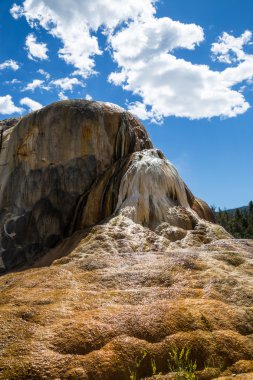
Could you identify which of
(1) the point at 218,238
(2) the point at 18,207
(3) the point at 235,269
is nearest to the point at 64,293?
(3) the point at 235,269

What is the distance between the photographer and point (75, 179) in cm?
1608

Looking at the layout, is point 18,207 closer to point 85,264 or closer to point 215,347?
point 85,264

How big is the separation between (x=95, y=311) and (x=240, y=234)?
52.1 meters

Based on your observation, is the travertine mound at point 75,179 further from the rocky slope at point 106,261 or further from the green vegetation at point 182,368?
the green vegetation at point 182,368

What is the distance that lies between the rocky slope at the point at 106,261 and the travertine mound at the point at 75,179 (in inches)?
1.8

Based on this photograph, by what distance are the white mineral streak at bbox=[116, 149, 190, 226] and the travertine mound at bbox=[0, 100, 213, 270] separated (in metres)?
0.03

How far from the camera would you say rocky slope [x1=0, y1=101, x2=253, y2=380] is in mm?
6332

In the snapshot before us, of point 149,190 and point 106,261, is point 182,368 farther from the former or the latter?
point 149,190

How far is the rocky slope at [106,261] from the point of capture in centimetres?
633

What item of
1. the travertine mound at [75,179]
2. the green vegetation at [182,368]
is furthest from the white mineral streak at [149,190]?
the green vegetation at [182,368]

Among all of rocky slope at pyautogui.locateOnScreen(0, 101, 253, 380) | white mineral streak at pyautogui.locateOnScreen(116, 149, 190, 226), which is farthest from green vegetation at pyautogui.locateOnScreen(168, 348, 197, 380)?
white mineral streak at pyautogui.locateOnScreen(116, 149, 190, 226)

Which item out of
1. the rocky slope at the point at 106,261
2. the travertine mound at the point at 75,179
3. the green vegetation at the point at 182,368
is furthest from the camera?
the travertine mound at the point at 75,179

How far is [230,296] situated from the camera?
825cm

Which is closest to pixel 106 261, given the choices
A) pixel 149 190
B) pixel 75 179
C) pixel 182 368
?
pixel 149 190
